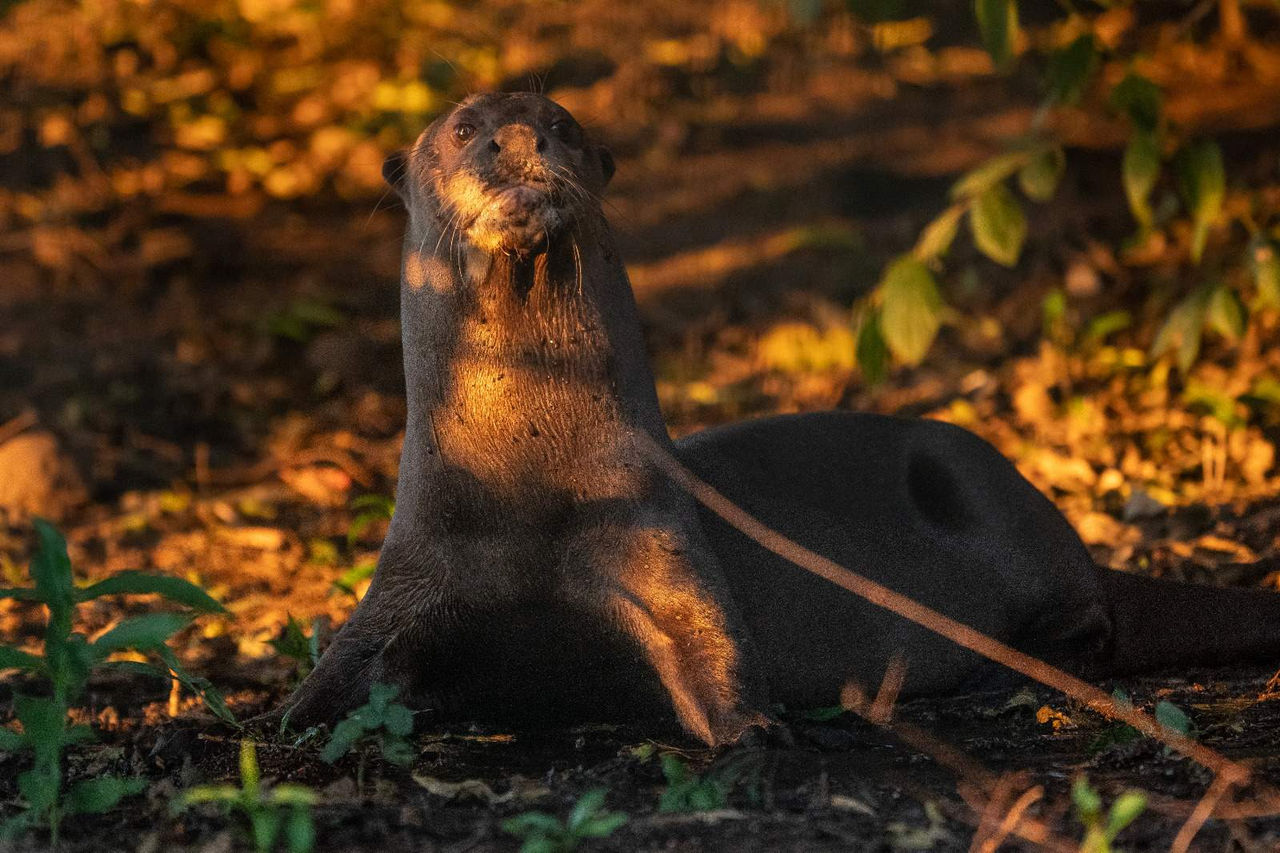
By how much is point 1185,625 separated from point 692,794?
2.23 meters

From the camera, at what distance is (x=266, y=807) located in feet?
10.6

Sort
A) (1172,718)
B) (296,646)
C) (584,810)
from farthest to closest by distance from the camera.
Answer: (296,646) → (1172,718) → (584,810)

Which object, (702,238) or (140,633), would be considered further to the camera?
(702,238)

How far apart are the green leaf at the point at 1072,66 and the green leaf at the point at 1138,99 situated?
0.43 ft

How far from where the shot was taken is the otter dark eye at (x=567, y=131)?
437 cm

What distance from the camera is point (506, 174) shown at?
4.07m

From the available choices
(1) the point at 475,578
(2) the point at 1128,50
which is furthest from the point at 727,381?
(1) the point at 475,578

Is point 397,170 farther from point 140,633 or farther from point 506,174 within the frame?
point 140,633

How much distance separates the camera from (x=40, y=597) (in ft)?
11.1

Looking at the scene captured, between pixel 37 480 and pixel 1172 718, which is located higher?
pixel 37 480

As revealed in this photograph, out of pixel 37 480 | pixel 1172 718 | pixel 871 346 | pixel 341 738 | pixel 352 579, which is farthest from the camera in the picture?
pixel 37 480

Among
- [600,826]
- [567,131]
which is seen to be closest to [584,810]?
[600,826]

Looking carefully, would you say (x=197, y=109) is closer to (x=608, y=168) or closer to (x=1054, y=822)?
(x=608, y=168)

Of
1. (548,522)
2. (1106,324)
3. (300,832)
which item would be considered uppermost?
(1106,324)
